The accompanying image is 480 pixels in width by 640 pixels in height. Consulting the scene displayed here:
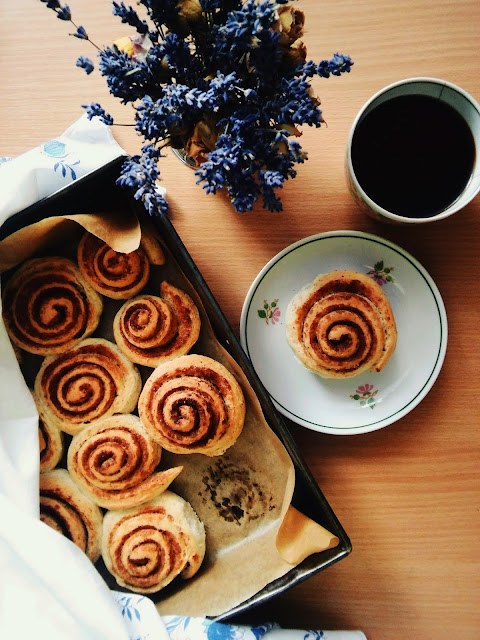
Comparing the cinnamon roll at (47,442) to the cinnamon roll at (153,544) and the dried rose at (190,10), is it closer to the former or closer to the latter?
the cinnamon roll at (153,544)

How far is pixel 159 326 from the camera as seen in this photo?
946 millimetres

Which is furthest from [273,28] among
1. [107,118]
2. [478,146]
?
[478,146]

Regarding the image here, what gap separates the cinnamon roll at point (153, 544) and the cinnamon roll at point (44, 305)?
12.6 inches

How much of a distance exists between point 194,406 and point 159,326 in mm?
145

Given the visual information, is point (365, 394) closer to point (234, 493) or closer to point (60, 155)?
point (234, 493)

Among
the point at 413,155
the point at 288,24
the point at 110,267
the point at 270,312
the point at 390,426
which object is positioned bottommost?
the point at 390,426

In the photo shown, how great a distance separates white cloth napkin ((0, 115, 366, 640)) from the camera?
32.3 inches

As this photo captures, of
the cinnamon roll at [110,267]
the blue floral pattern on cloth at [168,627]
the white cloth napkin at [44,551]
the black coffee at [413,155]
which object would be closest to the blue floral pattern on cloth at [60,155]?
the white cloth napkin at [44,551]

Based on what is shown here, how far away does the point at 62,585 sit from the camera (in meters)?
0.83

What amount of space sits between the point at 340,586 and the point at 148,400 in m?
0.48

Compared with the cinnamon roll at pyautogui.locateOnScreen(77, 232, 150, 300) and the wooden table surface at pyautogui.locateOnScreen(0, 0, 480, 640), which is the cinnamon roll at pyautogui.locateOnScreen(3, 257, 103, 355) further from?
the wooden table surface at pyautogui.locateOnScreen(0, 0, 480, 640)

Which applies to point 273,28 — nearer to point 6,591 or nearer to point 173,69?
point 173,69

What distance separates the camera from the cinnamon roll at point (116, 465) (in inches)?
37.6

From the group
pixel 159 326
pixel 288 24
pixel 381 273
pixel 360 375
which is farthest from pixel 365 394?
pixel 288 24
